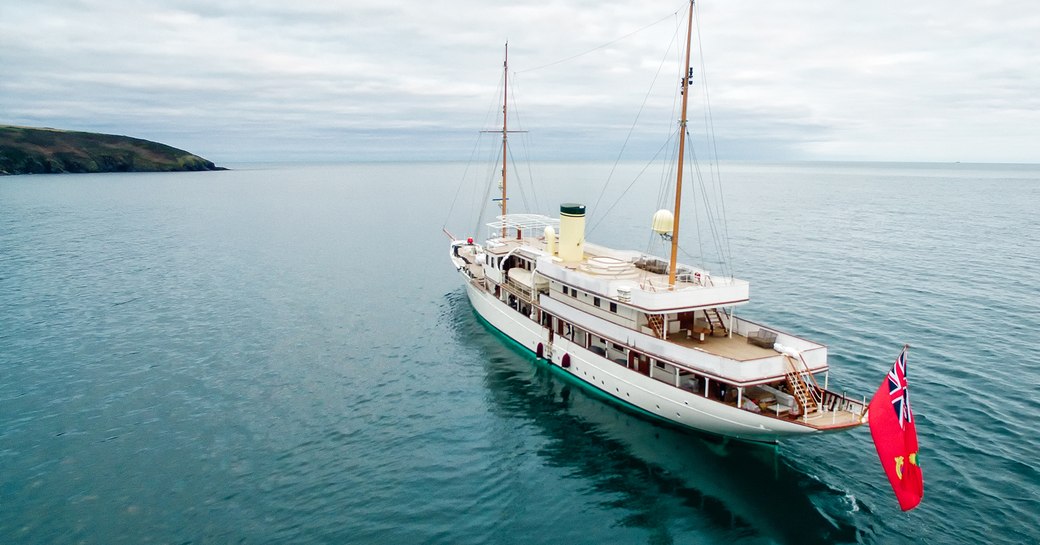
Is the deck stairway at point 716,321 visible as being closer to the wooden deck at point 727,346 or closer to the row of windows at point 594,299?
the wooden deck at point 727,346

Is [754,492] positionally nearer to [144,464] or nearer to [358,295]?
[144,464]

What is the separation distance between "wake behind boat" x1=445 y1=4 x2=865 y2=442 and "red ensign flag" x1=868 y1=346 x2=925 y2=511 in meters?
3.12

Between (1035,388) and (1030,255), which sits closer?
(1035,388)

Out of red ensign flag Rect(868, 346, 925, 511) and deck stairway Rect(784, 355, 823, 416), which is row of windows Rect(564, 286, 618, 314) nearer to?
deck stairway Rect(784, 355, 823, 416)

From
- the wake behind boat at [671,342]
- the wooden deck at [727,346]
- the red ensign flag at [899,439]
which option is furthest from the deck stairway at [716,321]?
the red ensign flag at [899,439]

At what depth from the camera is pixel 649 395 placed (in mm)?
27672

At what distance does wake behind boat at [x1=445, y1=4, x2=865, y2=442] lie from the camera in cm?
2392

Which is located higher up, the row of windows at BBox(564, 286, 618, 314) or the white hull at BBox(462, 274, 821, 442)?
the row of windows at BBox(564, 286, 618, 314)

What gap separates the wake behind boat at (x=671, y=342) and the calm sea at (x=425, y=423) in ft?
6.19

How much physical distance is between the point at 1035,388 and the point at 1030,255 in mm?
51077

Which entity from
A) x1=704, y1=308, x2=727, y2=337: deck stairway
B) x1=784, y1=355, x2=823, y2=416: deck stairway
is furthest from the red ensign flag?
x1=704, y1=308, x2=727, y2=337: deck stairway

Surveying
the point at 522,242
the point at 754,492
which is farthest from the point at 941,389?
the point at 522,242

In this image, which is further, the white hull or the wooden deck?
the wooden deck

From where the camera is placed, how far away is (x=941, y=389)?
3023cm
